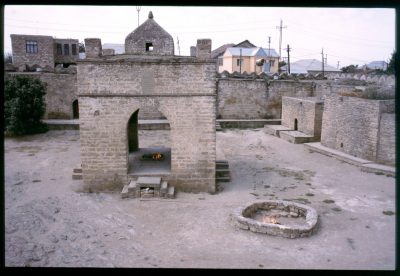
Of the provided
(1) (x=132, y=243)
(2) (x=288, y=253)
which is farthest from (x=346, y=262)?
(1) (x=132, y=243)

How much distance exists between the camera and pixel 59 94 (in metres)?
26.6

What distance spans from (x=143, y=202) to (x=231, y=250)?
3903 mm

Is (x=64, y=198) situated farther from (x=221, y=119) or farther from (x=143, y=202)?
(x=221, y=119)

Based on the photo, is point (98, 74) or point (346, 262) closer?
point (346, 262)

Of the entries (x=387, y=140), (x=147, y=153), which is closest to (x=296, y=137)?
(x=387, y=140)

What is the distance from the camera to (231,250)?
8398 mm

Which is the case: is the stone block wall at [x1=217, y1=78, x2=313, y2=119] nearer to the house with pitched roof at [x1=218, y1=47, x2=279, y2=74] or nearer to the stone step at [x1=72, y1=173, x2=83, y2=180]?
the stone step at [x1=72, y1=173, x2=83, y2=180]

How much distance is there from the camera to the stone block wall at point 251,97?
92.2 ft

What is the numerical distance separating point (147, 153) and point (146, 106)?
3802 mm

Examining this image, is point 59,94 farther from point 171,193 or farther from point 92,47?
point 171,193

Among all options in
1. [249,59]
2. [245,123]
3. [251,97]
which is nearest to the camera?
[245,123]

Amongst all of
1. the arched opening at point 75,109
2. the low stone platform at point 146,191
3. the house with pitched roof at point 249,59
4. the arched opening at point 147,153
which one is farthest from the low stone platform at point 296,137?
the house with pitched roof at point 249,59

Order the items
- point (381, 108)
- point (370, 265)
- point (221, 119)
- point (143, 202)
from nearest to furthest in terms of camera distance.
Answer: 1. point (370, 265)
2. point (143, 202)
3. point (381, 108)
4. point (221, 119)

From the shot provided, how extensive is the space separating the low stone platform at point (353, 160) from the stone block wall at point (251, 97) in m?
9.11
